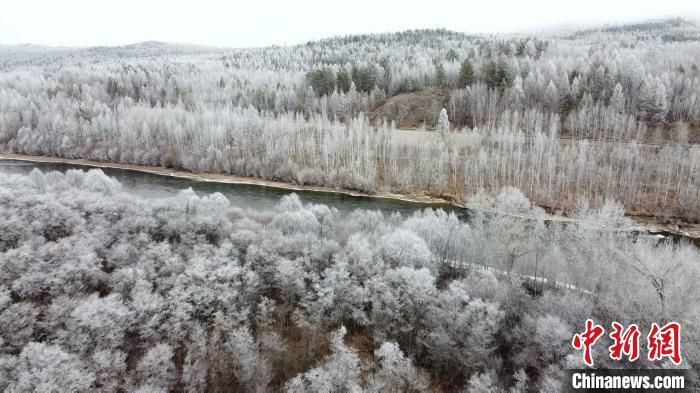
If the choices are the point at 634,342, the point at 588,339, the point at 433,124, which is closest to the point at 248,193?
the point at 433,124

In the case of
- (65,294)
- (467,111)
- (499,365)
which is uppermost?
(467,111)

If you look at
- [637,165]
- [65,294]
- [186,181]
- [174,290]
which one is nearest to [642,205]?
[637,165]

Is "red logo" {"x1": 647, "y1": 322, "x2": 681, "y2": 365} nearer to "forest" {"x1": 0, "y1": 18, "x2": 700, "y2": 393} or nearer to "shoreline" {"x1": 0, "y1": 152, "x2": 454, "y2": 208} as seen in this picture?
"forest" {"x1": 0, "y1": 18, "x2": 700, "y2": 393}

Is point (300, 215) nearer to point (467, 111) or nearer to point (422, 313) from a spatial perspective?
point (422, 313)

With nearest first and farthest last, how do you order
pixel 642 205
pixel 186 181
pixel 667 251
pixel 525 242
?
pixel 667 251, pixel 525 242, pixel 642 205, pixel 186 181

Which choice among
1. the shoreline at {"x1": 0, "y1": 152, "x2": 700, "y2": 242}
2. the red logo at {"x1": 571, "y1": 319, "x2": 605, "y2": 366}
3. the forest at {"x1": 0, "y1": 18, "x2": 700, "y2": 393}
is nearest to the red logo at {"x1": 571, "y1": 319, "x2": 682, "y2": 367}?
the red logo at {"x1": 571, "y1": 319, "x2": 605, "y2": 366}

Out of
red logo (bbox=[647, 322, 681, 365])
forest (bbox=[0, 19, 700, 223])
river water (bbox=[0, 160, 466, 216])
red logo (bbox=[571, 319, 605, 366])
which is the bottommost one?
river water (bbox=[0, 160, 466, 216])
